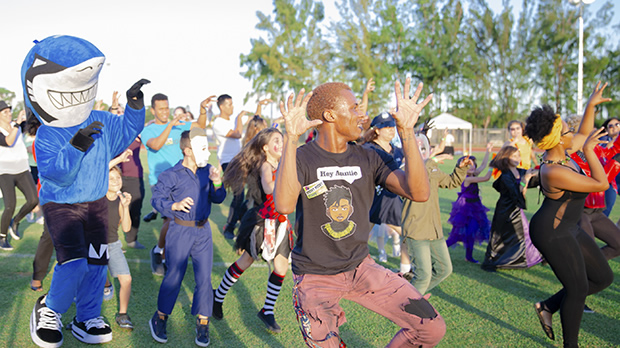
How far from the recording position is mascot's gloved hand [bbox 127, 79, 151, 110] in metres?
4.07

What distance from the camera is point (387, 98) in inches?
1934

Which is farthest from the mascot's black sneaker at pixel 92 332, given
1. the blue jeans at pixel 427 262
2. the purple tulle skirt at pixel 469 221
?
the purple tulle skirt at pixel 469 221

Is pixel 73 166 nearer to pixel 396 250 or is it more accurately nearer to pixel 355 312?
pixel 355 312

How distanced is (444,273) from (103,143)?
10.9ft

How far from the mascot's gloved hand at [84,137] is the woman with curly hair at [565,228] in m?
3.55

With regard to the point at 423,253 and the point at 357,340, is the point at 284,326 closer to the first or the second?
the point at 357,340

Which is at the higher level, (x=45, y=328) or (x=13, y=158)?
(x=13, y=158)

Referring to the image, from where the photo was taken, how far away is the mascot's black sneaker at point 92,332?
395cm

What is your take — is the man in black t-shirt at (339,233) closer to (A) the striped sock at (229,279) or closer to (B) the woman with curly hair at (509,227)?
(A) the striped sock at (229,279)

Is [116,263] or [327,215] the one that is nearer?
[327,215]

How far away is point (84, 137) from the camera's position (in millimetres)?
3373

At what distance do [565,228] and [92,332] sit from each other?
13.0ft

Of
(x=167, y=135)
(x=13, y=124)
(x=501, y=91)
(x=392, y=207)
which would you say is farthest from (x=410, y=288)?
(x=501, y=91)

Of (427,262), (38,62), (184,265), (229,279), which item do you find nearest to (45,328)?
(184,265)
